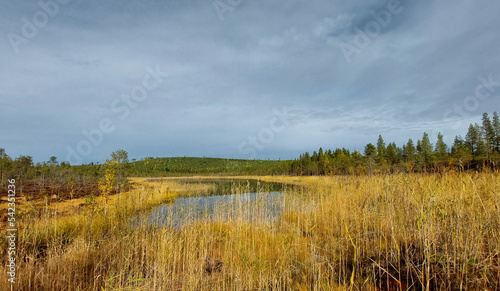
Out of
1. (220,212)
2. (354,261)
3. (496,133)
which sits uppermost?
(496,133)

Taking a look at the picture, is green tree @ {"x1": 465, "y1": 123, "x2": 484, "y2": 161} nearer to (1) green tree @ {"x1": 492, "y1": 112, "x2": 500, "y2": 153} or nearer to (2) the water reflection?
(1) green tree @ {"x1": 492, "y1": 112, "x2": 500, "y2": 153}

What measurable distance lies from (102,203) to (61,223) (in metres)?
2.55

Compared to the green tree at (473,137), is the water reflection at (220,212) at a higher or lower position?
lower

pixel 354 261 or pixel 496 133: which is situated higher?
pixel 496 133

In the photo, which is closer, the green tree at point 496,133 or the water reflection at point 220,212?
the water reflection at point 220,212

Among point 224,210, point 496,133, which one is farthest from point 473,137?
point 224,210

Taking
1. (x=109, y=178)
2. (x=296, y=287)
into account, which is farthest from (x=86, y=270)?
(x=109, y=178)

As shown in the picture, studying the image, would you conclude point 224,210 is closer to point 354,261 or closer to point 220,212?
point 220,212

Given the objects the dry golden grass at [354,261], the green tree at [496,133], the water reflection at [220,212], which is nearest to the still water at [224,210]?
the water reflection at [220,212]

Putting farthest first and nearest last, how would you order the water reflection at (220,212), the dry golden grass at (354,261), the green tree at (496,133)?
the green tree at (496,133) < the water reflection at (220,212) < the dry golden grass at (354,261)

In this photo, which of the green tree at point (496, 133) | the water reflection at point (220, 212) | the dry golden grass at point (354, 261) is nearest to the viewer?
the dry golden grass at point (354, 261)

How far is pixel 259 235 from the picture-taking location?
626 cm

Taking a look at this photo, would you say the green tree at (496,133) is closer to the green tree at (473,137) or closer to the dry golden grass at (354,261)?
the green tree at (473,137)

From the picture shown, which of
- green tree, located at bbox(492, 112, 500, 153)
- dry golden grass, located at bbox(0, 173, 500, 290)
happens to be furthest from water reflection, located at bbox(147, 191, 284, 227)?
green tree, located at bbox(492, 112, 500, 153)
